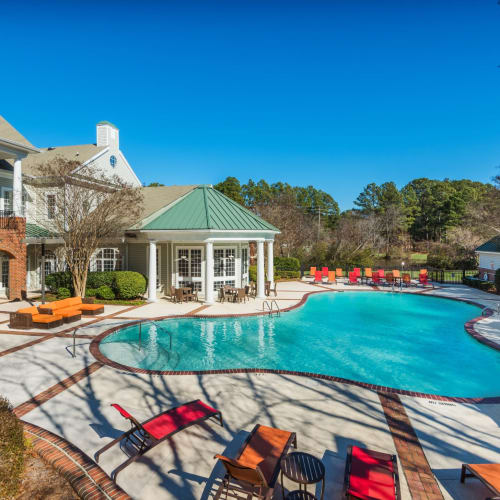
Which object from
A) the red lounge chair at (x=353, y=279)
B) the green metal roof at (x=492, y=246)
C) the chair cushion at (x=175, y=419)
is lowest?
the chair cushion at (x=175, y=419)

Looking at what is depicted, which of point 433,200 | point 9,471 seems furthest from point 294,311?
point 433,200

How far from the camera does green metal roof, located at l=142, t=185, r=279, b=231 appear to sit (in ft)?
59.0

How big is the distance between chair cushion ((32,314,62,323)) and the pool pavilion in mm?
5838

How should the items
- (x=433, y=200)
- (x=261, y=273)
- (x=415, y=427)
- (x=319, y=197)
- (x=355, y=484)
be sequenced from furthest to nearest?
(x=319, y=197), (x=433, y=200), (x=261, y=273), (x=415, y=427), (x=355, y=484)

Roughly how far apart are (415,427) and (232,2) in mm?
18386

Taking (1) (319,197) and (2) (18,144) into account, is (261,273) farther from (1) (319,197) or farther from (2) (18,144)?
(1) (319,197)

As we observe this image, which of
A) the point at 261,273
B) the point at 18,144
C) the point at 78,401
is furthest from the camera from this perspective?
the point at 261,273

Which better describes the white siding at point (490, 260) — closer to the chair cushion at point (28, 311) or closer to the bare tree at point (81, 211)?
the bare tree at point (81, 211)

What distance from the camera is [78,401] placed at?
22.9ft

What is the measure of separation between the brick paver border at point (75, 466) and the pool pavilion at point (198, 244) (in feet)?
40.0

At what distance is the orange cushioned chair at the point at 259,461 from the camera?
13.1 ft

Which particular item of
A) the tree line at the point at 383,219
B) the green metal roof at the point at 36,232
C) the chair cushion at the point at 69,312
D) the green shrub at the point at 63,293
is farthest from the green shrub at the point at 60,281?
the tree line at the point at 383,219

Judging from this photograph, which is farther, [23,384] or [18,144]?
[18,144]

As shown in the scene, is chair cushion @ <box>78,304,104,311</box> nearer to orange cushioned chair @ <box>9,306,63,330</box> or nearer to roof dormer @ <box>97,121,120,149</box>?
orange cushioned chair @ <box>9,306,63,330</box>
